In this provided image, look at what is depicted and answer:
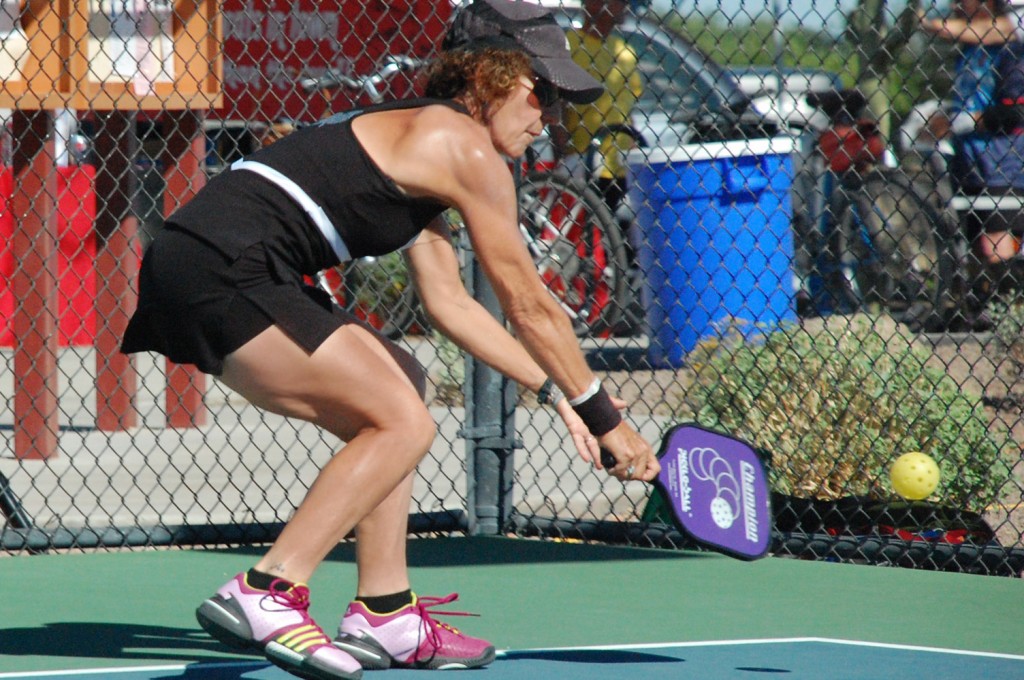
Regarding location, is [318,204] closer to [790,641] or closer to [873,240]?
[790,641]

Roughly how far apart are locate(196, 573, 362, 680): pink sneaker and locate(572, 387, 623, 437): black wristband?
0.77 meters

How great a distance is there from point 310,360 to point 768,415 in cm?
327

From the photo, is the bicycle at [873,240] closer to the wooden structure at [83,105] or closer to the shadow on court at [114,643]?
the wooden structure at [83,105]

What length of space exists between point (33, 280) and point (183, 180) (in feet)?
2.97

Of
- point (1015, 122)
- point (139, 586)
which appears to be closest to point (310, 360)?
point (139, 586)

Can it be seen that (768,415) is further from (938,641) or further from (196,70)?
(196,70)

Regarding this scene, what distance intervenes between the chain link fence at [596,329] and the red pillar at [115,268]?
0.06 ft

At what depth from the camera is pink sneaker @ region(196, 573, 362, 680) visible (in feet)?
11.9

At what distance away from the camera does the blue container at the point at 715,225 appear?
919 centimetres

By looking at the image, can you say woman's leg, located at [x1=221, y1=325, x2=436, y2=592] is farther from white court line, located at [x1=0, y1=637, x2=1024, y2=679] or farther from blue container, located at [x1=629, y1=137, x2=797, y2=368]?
blue container, located at [x1=629, y1=137, x2=797, y2=368]

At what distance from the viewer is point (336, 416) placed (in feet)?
12.3

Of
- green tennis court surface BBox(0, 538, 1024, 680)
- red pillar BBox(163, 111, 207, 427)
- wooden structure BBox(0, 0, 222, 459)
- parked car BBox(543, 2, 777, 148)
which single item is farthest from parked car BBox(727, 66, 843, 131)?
green tennis court surface BBox(0, 538, 1024, 680)

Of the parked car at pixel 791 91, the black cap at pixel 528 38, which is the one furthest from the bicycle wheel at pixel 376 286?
the black cap at pixel 528 38

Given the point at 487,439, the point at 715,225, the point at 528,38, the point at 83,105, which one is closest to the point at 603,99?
the point at 715,225
